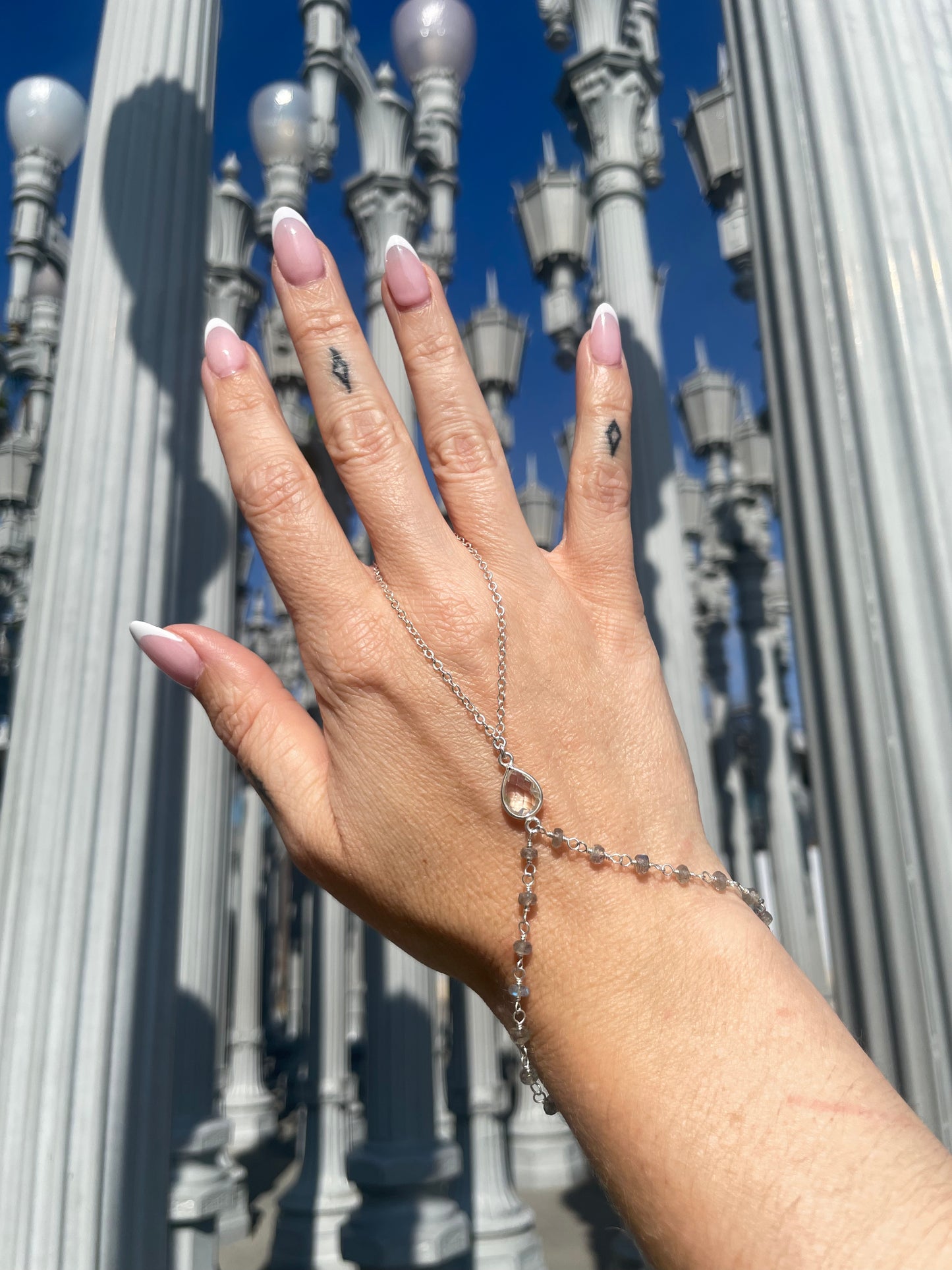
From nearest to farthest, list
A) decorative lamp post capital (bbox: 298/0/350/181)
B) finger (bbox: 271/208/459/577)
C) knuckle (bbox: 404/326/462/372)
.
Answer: finger (bbox: 271/208/459/577)
knuckle (bbox: 404/326/462/372)
decorative lamp post capital (bbox: 298/0/350/181)

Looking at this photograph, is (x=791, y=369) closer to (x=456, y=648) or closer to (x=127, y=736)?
(x=456, y=648)

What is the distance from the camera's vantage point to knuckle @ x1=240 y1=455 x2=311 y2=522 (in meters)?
1.46

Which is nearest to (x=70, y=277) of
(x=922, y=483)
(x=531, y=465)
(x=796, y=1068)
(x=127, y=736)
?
(x=127, y=736)

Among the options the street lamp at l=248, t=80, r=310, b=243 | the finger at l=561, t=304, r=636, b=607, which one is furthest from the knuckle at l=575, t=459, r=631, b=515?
the street lamp at l=248, t=80, r=310, b=243

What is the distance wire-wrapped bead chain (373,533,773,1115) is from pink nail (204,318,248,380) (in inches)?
25.2

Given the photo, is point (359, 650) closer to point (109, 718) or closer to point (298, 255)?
point (298, 255)

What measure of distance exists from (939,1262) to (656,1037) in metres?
0.33

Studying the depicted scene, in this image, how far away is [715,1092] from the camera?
96 centimetres

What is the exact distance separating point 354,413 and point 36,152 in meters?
11.7

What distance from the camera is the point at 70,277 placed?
4945 millimetres

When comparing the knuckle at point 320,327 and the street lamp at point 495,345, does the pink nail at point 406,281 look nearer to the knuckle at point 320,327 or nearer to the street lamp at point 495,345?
the knuckle at point 320,327

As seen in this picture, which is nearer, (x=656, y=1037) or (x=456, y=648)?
(x=656, y=1037)

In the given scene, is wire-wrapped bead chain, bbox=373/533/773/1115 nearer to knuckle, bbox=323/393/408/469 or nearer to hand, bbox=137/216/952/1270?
hand, bbox=137/216/952/1270

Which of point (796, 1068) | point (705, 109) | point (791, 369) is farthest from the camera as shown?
point (705, 109)
